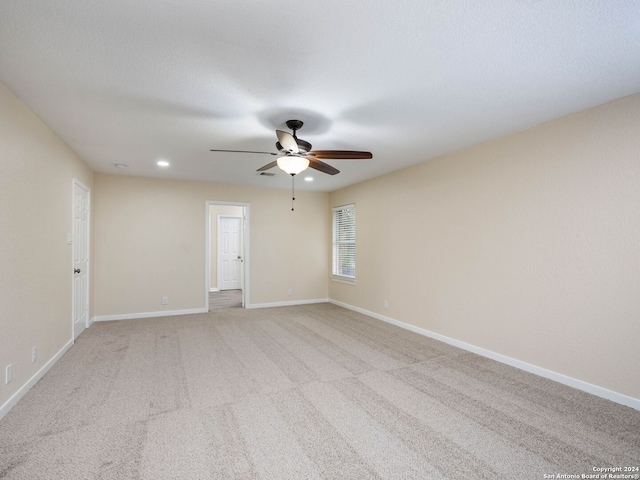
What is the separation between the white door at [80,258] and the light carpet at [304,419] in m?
0.74

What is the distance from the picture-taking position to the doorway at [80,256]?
402 centimetres

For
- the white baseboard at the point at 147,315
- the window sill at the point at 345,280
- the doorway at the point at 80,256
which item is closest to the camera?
the doorway at the point at 80,256

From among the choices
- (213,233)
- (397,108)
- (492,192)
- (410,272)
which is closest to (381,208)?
(410,272)

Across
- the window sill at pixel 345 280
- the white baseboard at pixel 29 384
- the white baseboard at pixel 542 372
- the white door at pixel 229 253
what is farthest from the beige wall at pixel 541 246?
the white door at pixel 229 253

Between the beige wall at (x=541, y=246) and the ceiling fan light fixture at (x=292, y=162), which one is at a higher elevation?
the ceiling fan light fixture at (x=292, y=162)

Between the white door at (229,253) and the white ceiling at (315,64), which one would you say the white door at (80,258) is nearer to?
the white ceiling at (315,64)

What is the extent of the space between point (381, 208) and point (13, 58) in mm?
4508

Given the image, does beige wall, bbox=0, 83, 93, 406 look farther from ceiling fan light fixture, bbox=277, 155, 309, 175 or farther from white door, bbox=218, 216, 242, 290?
white door, bbox=218, 216, 242, 290

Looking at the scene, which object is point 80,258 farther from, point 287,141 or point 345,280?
point 345,280

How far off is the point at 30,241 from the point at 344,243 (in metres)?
4.84

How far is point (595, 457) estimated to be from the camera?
6.07 feet

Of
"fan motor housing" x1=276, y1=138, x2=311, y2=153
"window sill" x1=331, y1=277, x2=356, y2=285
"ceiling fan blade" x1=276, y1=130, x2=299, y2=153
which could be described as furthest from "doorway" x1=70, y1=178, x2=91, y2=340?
"window sill" x1=331, y1=277, x2=356, y2=285

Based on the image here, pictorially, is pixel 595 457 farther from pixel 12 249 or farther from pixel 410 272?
pixel 12 249

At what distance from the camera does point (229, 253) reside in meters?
8.62
